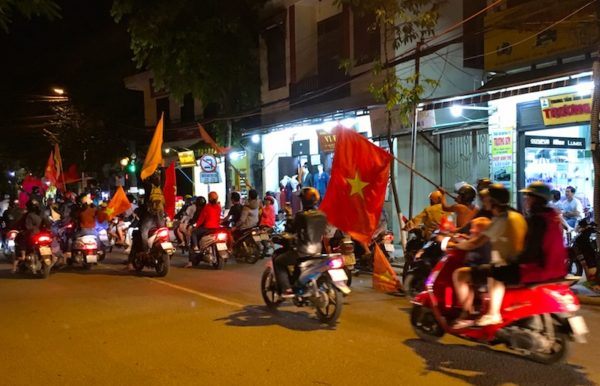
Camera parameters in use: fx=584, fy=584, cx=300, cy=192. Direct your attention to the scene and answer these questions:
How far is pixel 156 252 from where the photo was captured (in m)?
11.9

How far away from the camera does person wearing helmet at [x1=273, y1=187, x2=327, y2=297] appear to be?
24.9ft

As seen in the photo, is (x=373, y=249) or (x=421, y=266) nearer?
(x=421, y=266)

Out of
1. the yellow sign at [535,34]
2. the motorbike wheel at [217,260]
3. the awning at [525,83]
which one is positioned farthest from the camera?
the motorbike wheel at [217,260]

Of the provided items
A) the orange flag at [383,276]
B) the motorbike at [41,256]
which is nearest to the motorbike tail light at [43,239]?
the motorbike at [41,256]

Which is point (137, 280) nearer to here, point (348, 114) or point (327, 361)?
point (327, 361)

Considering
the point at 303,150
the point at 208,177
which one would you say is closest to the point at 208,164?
the point at 208,177

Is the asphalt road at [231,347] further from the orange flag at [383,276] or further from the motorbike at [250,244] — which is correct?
the motorbike at [250,244]

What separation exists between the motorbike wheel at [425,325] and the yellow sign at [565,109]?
25.6 feet

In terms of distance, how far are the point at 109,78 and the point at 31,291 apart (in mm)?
26148

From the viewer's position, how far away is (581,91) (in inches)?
479

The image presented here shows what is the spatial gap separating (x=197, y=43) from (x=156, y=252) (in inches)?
431

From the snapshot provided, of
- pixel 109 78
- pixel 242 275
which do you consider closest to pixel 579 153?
pixel 242 275

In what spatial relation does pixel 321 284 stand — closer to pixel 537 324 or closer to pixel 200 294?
pixel 537 324

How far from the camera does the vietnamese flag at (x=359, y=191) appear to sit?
353 inches
